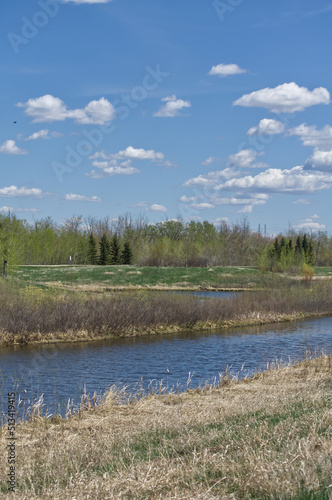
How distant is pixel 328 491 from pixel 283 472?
1.82 feet

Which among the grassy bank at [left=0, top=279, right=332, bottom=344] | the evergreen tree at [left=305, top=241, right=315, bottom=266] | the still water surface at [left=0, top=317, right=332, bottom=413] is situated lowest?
the still water surface at [left=0, top=317, right=332, bottom=413]

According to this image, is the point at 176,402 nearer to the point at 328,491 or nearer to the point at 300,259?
the point at 328,491

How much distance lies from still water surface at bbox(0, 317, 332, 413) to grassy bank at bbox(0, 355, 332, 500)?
8.03 ft

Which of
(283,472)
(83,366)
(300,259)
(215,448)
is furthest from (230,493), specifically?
(300,259)

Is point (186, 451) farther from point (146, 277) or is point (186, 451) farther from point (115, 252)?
point (115, 252)

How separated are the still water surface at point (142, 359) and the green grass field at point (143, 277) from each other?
3099 cm

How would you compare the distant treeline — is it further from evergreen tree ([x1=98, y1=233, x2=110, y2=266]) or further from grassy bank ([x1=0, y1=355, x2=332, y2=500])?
grassy bank ([x1=0, y1=355, x2=332, y2=500])

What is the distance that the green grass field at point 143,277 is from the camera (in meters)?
58.4

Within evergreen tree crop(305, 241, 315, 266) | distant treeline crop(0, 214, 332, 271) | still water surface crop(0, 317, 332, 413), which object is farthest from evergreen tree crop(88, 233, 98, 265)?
still water surface crop(0, 317, 332, 413)

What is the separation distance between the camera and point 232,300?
33.1 m

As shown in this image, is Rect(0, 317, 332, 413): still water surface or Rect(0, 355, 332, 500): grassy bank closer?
Rect(0, 355, 332, 500): grassy bank

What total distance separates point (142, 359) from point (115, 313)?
239 inches

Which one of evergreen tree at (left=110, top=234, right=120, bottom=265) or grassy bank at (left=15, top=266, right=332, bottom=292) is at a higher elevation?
evergreen tree at (left=110, top=234, right=120, bottom=265)

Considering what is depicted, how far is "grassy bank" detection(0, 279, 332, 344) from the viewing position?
76.9ft
